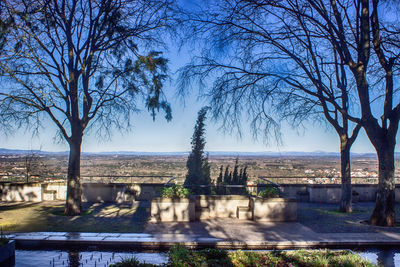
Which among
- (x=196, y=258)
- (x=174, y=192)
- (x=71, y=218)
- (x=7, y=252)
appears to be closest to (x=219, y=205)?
(x=174, y=192)

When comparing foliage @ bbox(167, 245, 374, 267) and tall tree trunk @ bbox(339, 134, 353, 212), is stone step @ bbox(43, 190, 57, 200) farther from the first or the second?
tall tree trunk @ bbox(339, 134, 353, 212)

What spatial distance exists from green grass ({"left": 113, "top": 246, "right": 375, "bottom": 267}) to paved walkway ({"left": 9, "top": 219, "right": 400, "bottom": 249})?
5.23 ft

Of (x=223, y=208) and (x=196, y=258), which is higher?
(x=196, y=258)

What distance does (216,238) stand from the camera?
8.66m

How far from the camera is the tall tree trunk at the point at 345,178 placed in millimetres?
14117

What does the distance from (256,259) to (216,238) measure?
106 inches

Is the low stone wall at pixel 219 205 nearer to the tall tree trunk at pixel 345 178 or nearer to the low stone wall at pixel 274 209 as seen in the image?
the low stone wall at pixel 274 209

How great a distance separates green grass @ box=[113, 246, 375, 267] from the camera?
18.7 ft

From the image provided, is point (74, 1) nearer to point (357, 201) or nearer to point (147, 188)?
point (147, 188)

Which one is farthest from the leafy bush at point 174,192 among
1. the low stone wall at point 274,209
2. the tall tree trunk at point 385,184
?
the tall tree trunk at point 385,184

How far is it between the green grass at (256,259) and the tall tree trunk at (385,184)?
547cm

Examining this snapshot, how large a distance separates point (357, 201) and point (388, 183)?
24.1 ft

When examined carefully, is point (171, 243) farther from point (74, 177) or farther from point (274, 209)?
point (74, 177)

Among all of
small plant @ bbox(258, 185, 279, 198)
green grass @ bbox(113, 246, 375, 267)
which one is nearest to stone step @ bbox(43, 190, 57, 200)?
small plant @ bbox(258, 185, 279, 198)
